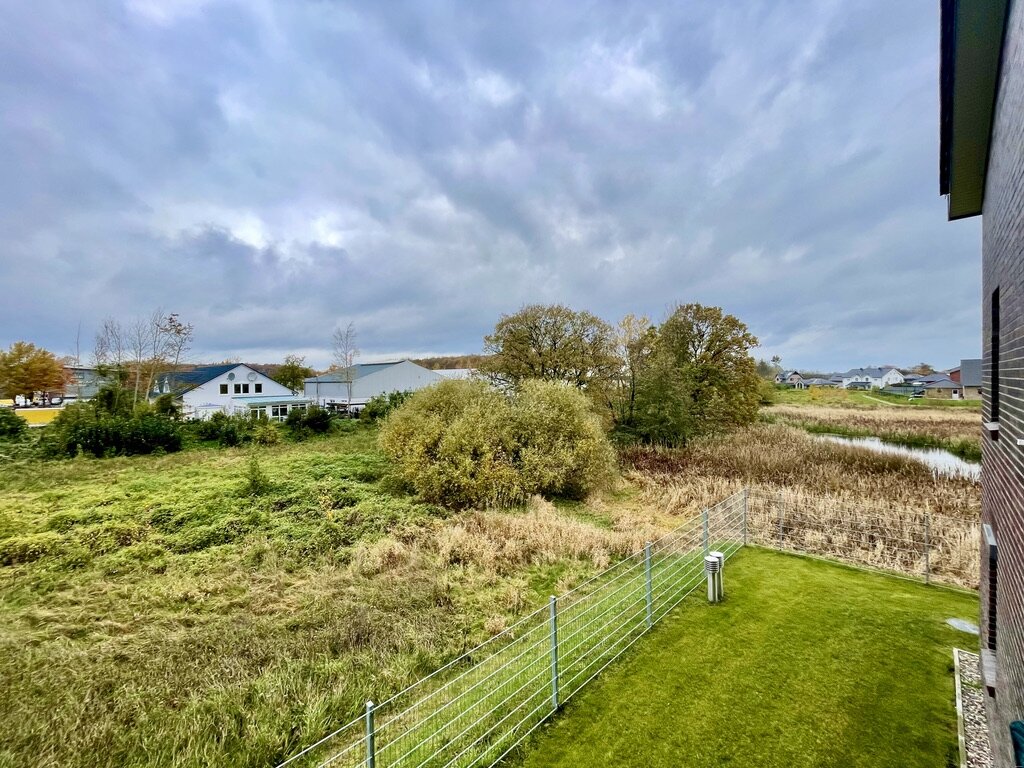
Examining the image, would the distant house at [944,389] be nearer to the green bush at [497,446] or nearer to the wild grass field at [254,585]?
the wild grass field at [254,585]

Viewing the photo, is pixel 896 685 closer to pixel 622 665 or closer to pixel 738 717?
pixel 738 717

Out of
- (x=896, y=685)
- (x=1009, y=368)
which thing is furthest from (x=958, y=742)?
(x=1009, y=368)

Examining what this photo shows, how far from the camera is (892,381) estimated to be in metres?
77.7

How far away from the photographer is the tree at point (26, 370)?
2777 cm

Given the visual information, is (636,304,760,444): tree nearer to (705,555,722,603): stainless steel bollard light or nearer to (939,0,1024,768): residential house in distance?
(705,555,722,603): stainless steel bollard light

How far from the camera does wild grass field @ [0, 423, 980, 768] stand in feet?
11.4

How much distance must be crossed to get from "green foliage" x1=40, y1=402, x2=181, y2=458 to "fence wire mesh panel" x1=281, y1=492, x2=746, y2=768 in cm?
1860

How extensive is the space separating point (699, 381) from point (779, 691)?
57.0 feet

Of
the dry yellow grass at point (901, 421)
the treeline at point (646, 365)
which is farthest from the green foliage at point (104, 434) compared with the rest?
the dry yellow grass at point (901, 421)

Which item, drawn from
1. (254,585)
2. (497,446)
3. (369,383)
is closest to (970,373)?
(497,446)

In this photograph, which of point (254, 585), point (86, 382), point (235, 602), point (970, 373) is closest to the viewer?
point (235, 602)

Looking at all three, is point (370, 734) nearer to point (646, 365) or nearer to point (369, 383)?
point (646, 365)

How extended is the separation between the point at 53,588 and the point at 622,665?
25.5 ft

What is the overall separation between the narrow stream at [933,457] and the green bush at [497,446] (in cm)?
1134
